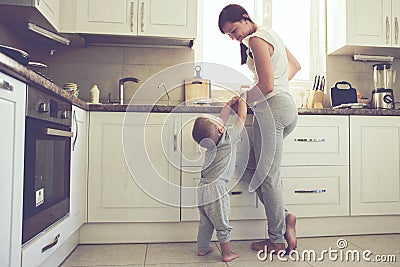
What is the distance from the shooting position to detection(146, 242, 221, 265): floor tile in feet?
5.99

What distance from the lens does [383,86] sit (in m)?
2.83

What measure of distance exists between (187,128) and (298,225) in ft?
3.02

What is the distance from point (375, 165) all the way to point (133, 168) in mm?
1520

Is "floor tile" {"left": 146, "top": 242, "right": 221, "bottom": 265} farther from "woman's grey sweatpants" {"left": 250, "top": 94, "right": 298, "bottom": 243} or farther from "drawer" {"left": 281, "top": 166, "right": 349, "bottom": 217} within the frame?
"drawer" {"left": 281, "top": 166, "right": 349, "bottom": 217}

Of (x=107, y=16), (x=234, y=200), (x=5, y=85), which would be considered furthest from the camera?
(x=107, y=16)

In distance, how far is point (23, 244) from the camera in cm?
118

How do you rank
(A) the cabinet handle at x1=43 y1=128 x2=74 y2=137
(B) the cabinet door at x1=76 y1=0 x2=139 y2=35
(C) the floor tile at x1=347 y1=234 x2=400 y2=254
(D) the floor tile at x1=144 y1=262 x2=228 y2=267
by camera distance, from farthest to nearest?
(B) the cabinet door at x1=76 y1=0 x2=139 y2=35 < (C) the floor tile at x1=347 y1=234 x2=400 y2=254 < (D) the floor tile at x1=144 y1=262 x2=228 y2=267 < (A) the cabinet handle at x1=43 y1=128 x2=74 y2=137

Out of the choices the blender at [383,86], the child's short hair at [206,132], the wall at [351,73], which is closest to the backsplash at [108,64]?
the child's short hair at [206,132]

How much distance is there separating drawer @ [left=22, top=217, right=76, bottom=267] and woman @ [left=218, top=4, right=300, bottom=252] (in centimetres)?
100

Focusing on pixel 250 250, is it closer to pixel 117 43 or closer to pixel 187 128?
pixel 187 128

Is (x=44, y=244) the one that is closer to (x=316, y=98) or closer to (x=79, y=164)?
(x=79, y=164)

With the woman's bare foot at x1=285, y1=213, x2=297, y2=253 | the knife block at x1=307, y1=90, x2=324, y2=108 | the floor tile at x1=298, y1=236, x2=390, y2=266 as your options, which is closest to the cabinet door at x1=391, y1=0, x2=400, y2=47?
the knife block at x1=307, y1=90, x2=324, y2=108

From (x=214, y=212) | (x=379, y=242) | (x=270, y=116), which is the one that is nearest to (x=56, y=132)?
(x=214, y=212)

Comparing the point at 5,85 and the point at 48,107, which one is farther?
the point at 48,107
